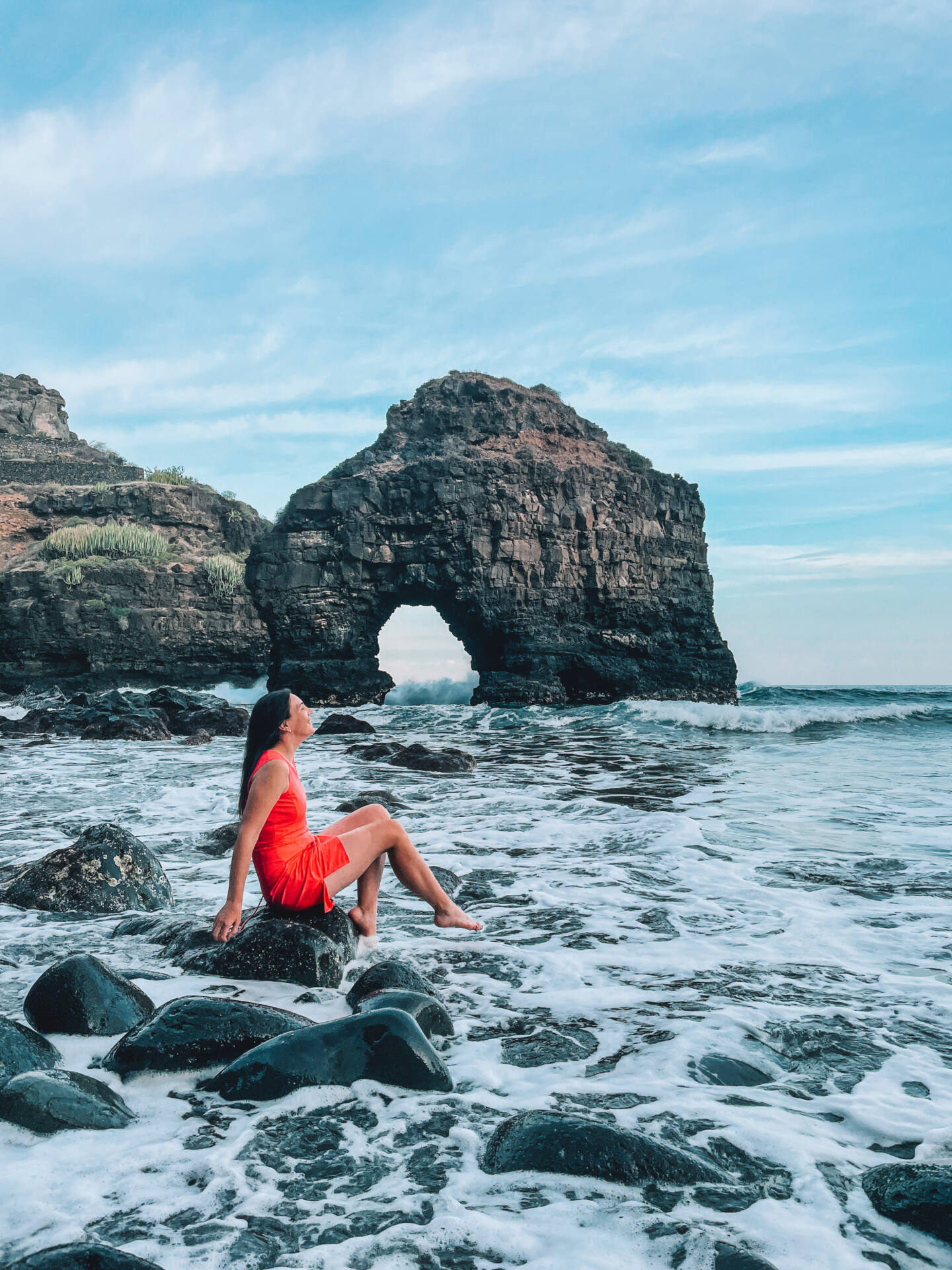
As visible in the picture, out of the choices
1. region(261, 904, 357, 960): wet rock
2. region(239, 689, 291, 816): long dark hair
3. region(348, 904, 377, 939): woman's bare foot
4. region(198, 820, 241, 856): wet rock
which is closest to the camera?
region(261, 904, 357, 960): wet rock

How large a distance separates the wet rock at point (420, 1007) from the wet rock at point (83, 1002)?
0.83 m

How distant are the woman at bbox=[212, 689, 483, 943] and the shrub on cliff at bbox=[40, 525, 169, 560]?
30.9 m

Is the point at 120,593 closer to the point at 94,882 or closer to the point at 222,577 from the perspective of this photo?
the point at 222,577

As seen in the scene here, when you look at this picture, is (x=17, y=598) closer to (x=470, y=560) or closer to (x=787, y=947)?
(x=470, y=560)

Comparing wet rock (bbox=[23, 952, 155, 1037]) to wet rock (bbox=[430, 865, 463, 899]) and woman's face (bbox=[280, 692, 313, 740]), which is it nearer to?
woman's face (bbox=[280, 692, 313, 740])

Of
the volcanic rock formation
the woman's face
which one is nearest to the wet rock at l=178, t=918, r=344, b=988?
the woman's face

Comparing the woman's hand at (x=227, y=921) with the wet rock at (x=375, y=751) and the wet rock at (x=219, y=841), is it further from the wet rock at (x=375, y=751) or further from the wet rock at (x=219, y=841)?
the wet rock at (x=375, y=751)

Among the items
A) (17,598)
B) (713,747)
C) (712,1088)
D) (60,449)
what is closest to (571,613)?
(713,747)

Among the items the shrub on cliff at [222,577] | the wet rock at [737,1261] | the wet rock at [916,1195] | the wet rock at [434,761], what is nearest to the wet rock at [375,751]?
the wet rock at [434,761]

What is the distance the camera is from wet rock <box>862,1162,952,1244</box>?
187 centimetres

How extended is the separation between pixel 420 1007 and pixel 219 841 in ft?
12.4

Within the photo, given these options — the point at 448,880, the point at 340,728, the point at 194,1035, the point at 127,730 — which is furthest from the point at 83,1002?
the point at 340,728

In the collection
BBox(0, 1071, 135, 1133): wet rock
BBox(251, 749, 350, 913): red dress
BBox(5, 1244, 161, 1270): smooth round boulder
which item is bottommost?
BBox(0, 1071, 135, 1133): wet rock

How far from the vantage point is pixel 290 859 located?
12.3 ft
